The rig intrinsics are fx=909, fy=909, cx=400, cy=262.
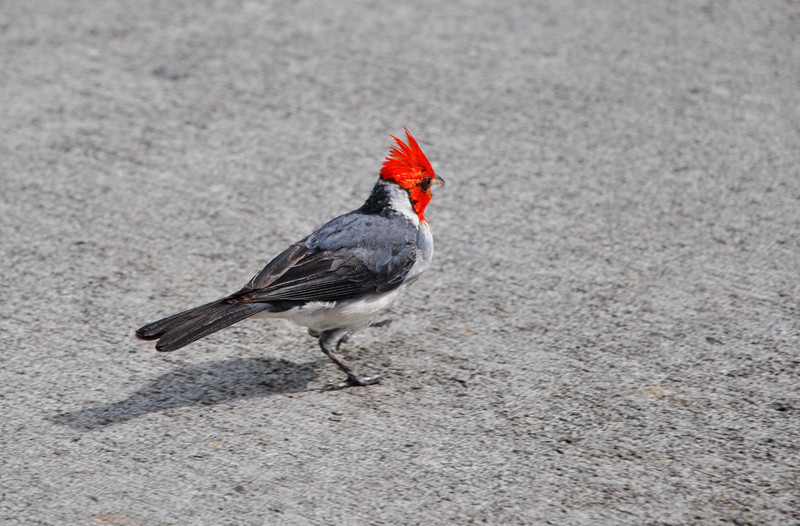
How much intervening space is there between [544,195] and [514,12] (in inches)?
102

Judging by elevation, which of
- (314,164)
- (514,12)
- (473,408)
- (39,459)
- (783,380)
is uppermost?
(514,12)

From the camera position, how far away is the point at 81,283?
16.0 ft

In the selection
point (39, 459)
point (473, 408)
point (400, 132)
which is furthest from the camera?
point (400, 132)

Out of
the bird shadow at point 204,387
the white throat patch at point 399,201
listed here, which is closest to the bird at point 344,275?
the white throat patch at point 399,201

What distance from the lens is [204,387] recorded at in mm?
4168

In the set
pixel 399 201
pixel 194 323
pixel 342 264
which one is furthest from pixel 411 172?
pixel 194 323

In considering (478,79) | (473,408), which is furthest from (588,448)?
(478,79)

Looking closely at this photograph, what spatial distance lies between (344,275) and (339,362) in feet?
1.35

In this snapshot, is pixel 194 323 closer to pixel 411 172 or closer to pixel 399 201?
pixel 399 201

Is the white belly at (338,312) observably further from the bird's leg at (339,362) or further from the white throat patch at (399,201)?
the white throat patch at (399,201)

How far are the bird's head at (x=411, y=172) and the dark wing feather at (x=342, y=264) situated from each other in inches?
6.4

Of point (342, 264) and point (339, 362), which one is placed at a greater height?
point (342, 264)

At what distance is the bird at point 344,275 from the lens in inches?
158

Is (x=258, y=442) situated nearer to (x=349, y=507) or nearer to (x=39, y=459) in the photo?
(x=349, y=507)
